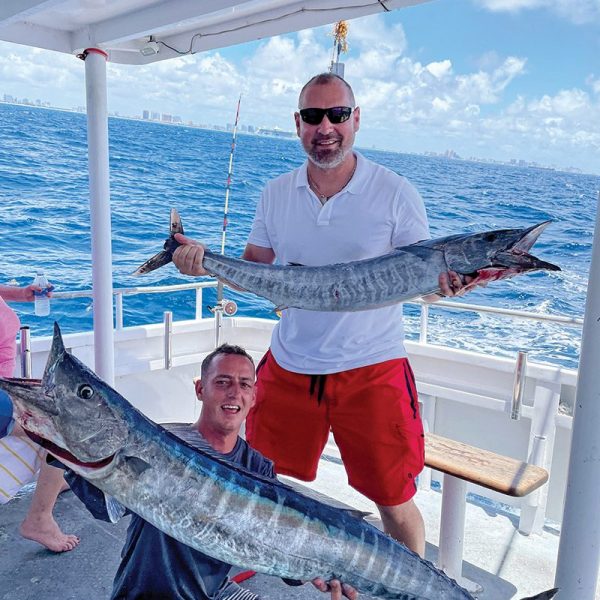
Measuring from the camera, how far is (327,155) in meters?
2.16

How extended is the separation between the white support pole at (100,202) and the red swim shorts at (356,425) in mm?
1598

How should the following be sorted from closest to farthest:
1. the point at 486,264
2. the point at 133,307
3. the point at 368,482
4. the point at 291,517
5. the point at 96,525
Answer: the point at 291,517
the point at 486,264
the point at 368,482
the point at 96,525
the point at 133,307

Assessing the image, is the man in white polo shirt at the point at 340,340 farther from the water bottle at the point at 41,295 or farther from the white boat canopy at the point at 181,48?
the water bottle at the point at 41,295

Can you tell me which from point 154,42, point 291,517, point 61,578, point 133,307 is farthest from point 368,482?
point 133,307

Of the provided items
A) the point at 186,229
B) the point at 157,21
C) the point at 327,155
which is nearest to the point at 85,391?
the point at 327,155

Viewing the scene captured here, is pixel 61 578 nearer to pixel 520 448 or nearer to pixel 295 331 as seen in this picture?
Result: pixel 295 331

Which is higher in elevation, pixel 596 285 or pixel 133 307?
pixel 596 285

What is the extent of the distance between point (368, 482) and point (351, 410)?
0.27m

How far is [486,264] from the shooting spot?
1.72 m

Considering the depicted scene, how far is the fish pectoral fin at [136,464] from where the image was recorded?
1293 mm

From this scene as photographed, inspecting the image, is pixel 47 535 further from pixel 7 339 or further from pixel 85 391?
pixel 85 391

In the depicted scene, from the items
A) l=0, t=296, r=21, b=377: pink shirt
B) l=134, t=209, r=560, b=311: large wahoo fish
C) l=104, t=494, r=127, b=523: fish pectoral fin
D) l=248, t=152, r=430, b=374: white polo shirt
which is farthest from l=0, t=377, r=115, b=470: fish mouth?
l=0, t=296, r=21, b=377: pink shirt

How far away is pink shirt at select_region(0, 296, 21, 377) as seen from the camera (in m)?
2.78

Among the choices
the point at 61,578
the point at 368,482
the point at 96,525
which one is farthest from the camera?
the point at 96,525
